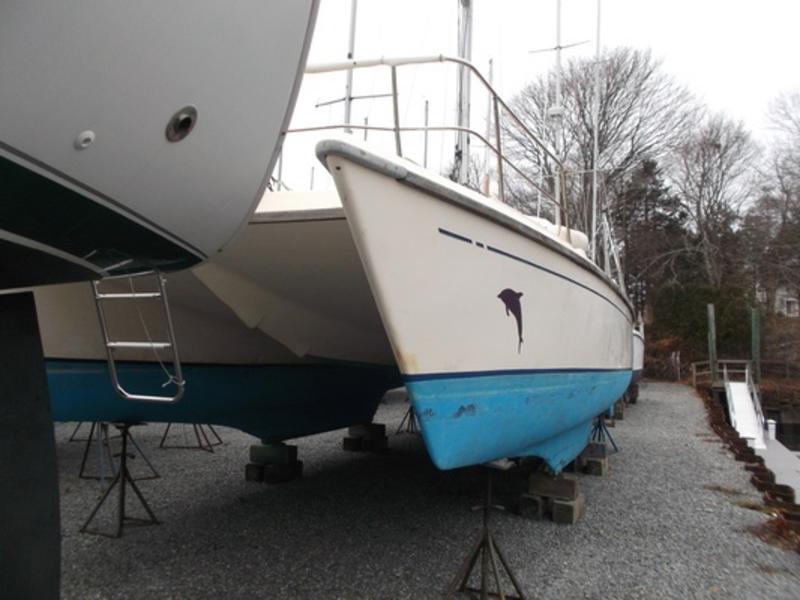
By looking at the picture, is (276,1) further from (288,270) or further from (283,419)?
(283,419)

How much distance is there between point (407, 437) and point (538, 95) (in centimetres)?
1883

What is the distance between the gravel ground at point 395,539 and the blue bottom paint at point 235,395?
69 centimetres

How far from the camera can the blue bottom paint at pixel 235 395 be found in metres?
5.24

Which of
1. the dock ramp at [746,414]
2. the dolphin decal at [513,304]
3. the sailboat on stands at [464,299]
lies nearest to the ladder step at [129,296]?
the sailboat on stands at [464,299]

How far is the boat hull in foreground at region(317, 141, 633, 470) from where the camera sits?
2.88 metres

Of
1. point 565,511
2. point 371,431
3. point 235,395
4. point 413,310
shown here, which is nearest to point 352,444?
point 371,431

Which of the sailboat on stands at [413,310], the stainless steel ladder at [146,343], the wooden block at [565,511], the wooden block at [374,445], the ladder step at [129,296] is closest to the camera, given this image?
the stainless steel ladder at [146,343]

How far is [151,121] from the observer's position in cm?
169

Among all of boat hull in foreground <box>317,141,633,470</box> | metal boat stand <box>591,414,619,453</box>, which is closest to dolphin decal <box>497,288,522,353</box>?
boat hull in foreground <box>317,141,633,470</box>

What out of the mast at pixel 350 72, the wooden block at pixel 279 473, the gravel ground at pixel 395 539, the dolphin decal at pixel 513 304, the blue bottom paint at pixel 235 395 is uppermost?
the mast at pixel 350 72

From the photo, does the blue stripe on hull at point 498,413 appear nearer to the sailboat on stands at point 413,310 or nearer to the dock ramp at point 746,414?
the sailboat on stands at point 413,310

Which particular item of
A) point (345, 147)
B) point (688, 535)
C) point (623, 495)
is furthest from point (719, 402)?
point (345, 147)

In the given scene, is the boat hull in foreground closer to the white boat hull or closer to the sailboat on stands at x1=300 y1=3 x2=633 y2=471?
the sailboat on stands at x1=300 y1=3 x2=633 y2=471

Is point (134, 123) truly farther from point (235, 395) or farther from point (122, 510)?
point (235, 395)
